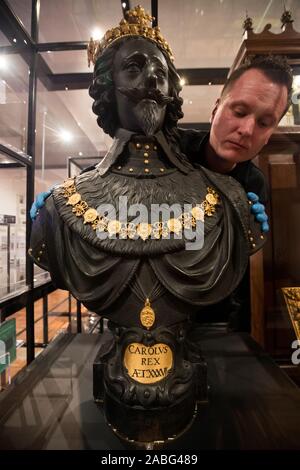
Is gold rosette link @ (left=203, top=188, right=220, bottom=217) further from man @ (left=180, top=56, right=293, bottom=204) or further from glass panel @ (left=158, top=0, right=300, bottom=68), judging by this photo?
glass panel @ (left=158, top=0, right=300, bottom=68)

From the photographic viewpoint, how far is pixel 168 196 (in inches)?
34.8

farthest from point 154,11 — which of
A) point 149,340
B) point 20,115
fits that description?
point 149,340

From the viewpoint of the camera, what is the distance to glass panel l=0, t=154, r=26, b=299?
1271 millimetres

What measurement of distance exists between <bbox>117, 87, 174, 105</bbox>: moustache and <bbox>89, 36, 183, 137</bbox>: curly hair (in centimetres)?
9

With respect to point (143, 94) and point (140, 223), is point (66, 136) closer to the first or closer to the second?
point (143, 94)

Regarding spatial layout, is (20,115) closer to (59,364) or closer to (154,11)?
(154,11)

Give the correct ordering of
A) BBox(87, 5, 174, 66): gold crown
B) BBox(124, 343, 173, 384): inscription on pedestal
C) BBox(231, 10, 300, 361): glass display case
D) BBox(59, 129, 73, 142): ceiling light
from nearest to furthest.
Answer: BBox(124, 343, 173, 384): inscription on pedestal → BBox(87, 5, 174, 66): gold crown → BBox(231, 10, 300, 361): glass display case → BBox(59, 129, 73, 142): ceiling light

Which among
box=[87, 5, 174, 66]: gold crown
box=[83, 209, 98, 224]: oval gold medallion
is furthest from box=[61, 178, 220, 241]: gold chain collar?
box=[87, 5, 174, 66]: gold crown

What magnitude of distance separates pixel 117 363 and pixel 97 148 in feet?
3.64

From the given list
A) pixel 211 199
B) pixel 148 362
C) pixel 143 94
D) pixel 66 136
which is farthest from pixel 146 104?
pixel 66 136

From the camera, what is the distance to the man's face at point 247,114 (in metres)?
0.96

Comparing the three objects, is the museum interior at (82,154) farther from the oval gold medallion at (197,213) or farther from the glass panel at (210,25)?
the oval gold medallion at (197,213)

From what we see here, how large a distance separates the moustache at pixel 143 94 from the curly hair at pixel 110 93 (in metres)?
0.09

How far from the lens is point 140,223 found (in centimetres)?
83
